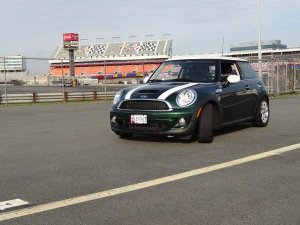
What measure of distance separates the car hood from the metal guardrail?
13338mm

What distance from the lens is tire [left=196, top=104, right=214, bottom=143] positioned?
7.71m

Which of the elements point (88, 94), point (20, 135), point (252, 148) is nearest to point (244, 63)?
point (252, 148)

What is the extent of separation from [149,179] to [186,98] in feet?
8.39

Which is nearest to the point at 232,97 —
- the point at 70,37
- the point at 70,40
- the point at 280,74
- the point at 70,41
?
the point at 280,74

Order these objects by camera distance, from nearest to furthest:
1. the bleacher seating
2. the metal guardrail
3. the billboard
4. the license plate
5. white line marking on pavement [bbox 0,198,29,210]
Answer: white line marking on pavement [bbox 0,198,29,210] < the license plate < the metal guardrail < the billboard < the bleacher seating

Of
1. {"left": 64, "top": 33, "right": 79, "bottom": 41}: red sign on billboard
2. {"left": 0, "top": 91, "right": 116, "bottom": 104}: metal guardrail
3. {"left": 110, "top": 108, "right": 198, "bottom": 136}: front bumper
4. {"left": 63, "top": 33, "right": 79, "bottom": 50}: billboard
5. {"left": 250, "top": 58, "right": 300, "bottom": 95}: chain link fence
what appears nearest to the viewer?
{"left": 110, "top": 108, "right": 198, "bottom": 136}: front bumper


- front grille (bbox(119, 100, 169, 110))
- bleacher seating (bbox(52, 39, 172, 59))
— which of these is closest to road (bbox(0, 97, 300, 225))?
front grille (bbox(119, 100, 169, 110))

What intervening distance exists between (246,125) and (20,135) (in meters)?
4.92

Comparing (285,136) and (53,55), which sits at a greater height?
(53,55)

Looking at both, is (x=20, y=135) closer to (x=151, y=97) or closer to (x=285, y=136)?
(x=151, y=97)

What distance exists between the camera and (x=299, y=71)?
27.4 metres

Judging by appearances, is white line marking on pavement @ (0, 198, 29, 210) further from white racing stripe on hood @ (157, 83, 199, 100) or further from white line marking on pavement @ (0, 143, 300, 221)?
white racing stripe on hood @ (157, 83, 199, 100)

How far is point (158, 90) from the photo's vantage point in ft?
25.4

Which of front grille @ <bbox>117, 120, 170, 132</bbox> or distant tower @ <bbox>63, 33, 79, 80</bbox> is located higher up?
distant tower @ <bbox>63, 33, 79, 80</bbox>
